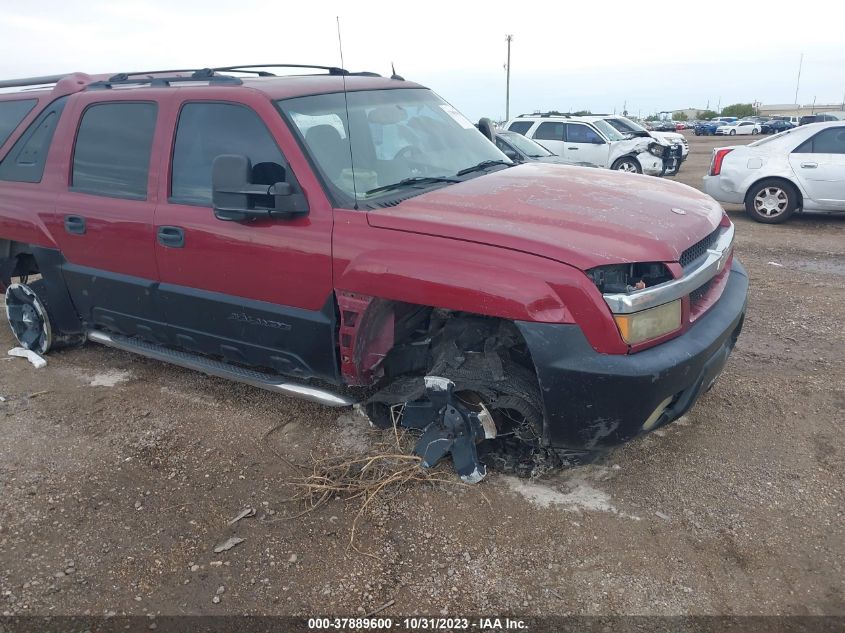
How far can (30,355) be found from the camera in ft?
16.3

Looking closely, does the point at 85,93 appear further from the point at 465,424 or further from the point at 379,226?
the point at 465,424

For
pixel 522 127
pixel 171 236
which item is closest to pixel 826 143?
pixel 522 127

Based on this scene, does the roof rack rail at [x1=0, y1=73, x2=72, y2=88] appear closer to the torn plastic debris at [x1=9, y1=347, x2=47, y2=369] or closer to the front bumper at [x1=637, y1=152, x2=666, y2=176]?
the torn plastic debris at [x1=9, y1=347, x2=47, y2=369]

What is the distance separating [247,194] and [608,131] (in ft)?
44.8

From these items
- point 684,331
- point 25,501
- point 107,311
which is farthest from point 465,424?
point 107,311

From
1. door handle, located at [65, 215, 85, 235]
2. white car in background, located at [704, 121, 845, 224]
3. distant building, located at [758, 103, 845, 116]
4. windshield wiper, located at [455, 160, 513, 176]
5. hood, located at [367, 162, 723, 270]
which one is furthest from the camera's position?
distant building, located at [758, 103, 845, 116]

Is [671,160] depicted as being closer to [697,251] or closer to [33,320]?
[697,251]

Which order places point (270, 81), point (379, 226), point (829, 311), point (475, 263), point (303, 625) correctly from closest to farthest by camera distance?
point (303, 625) → point (475, 263) → point (379, 226) → point (270, 81) → point (829, 311)

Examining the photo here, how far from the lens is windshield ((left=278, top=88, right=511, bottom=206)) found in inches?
130

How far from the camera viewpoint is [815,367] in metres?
4.36

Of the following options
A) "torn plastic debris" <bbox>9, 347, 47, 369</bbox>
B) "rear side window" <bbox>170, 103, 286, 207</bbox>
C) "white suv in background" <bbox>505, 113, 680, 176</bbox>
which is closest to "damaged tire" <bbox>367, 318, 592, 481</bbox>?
"rear side window" <bbox>170, 103, 286, 207</bbox>

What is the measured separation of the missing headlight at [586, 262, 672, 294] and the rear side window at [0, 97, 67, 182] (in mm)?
3785

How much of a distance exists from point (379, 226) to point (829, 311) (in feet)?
14.4

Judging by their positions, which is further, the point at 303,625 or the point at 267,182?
the point at 267,182
